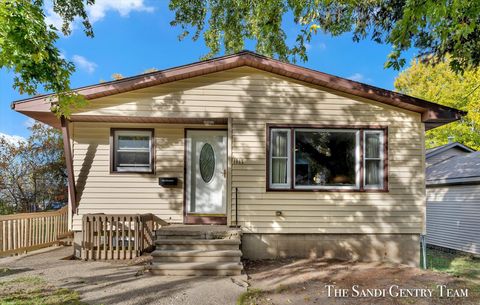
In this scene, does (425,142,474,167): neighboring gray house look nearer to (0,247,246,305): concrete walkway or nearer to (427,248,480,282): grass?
(427,248,480,282): grass

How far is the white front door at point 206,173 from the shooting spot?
7.43 meters

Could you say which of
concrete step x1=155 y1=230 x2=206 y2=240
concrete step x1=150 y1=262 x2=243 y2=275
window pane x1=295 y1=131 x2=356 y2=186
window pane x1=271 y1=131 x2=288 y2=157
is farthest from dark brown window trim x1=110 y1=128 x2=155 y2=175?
window pane x1=295 y1=131 x2=356 y2=186

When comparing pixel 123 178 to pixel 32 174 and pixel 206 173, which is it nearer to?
pixel 206 173

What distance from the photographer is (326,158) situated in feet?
23.0

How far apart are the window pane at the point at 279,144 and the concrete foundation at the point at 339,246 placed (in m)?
1.89

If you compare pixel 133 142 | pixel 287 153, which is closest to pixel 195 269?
pixel 287 153

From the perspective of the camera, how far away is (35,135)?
482 inches

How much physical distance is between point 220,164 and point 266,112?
1.78 meters

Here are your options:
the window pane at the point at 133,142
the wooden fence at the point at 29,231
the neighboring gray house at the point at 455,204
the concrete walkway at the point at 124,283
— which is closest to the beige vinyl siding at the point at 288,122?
the window pane at the point at 133,142

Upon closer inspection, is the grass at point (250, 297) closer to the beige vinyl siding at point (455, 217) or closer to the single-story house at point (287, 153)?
the single-story house at point (287, 153)

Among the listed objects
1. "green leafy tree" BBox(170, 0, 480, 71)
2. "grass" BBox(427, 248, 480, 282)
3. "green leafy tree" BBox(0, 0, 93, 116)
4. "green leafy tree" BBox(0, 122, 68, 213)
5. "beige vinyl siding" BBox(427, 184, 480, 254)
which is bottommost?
"grass" BBox(427, 248, 480, 282)

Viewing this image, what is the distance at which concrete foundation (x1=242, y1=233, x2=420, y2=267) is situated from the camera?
6750 millimetres

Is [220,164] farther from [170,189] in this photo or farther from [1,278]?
[1,278]

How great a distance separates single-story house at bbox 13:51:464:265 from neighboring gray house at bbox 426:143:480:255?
669 cm
